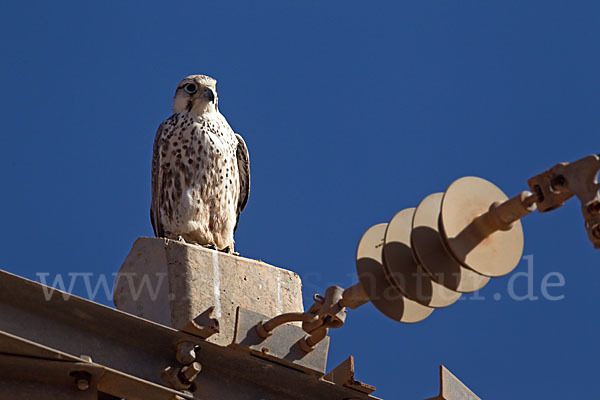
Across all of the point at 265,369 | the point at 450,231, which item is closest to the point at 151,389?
the point at 265,369

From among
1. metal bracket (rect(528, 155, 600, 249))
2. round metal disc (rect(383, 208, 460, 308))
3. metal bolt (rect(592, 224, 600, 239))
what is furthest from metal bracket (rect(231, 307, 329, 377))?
metal bolt (rect(592, 224, 600, 239))

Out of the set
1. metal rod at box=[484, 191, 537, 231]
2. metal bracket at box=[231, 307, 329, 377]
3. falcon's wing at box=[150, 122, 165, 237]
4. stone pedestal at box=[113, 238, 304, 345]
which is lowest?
metal rod at box=[484, 191, 537, 231]

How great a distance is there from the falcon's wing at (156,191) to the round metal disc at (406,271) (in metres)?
4.80

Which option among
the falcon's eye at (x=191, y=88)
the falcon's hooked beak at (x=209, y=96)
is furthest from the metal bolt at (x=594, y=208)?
the falcon's eye at (x=191, y=88)

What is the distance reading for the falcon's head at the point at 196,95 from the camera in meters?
9.73

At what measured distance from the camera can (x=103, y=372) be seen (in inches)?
181

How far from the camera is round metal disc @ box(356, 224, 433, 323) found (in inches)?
178

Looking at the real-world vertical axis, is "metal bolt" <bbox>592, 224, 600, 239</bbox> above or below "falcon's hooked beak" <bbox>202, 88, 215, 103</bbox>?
below

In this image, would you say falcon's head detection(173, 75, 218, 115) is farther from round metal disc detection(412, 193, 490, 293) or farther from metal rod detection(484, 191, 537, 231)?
metal rod detection(484, 191, 537, 231)

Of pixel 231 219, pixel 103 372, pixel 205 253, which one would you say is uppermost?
pixel 231 219

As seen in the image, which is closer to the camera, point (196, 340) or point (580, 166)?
point (580, 166)

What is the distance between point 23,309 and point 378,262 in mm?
1509

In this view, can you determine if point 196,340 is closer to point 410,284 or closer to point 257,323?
point 257,323

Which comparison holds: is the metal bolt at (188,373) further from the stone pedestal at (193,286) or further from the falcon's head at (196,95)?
the falcon's head at (196,95)
